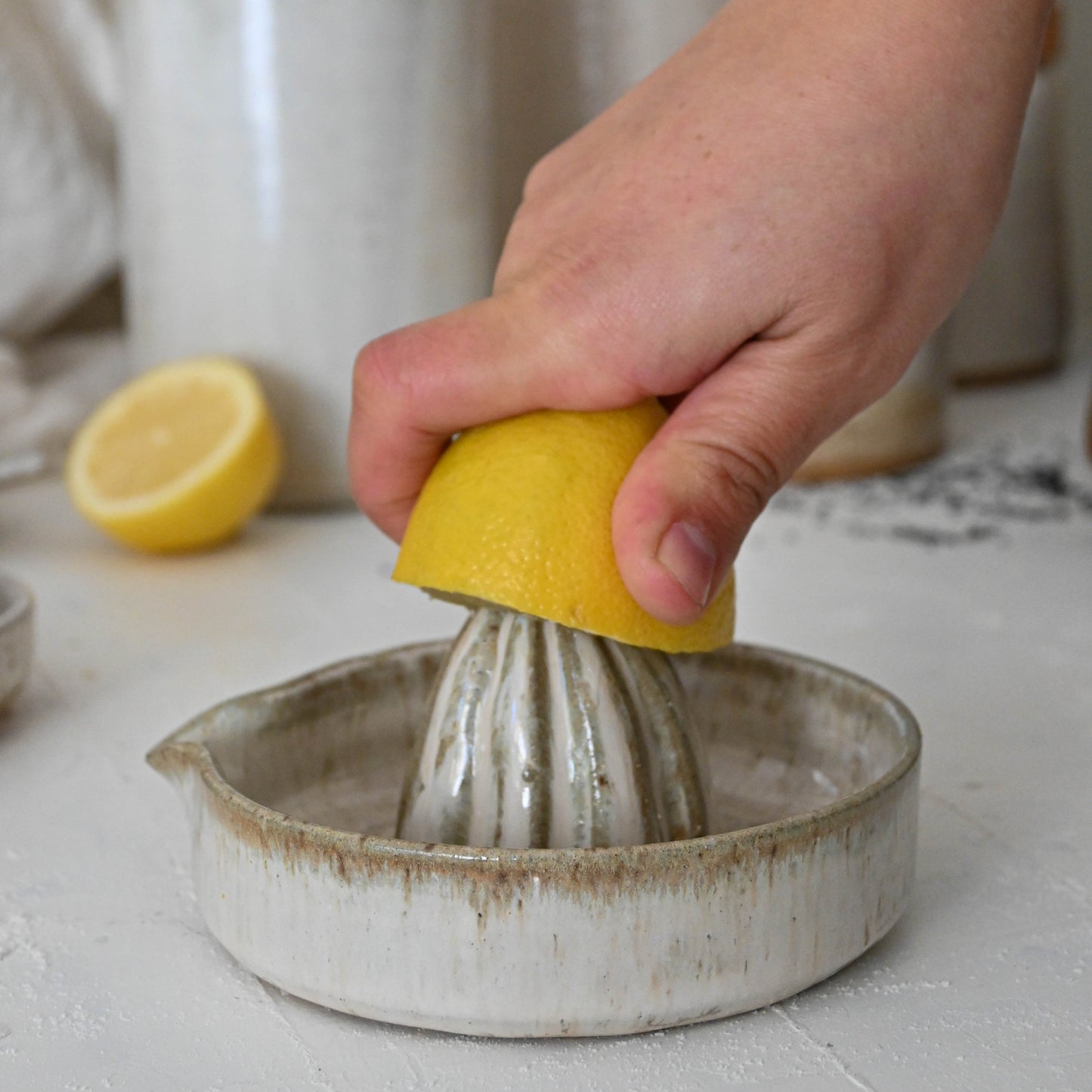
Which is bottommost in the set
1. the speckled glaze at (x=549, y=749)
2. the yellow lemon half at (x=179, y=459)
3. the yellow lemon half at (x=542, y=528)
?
the yellow lemon half at (x=179, y=459)

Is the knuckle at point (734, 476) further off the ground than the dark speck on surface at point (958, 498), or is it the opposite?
the knuckle at point (734, 476)

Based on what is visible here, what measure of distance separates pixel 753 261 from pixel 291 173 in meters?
0.66

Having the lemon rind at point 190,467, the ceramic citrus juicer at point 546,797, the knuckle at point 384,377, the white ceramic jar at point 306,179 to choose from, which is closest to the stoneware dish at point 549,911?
the ceramic citrus juicer at point 546,797

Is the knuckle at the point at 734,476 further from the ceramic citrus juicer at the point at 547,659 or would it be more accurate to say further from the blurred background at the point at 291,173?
the blurred background at the point at 291,173

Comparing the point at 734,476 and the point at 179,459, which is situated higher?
the point at 734,476

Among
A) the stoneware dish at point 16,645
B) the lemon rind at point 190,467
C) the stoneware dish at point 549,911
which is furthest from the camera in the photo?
the lemon rind at point 190,467

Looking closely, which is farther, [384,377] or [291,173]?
[291,173]

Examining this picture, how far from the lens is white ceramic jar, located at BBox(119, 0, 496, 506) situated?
99cm

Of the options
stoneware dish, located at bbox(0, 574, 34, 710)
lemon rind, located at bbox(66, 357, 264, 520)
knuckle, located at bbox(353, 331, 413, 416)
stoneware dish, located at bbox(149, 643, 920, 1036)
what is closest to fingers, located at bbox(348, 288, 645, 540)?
knuckle, located at bbox(353, 331, 413, 416)

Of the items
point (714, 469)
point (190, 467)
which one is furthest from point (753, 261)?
point (190, 467)

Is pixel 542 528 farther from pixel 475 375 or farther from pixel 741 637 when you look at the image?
pixel 741 637

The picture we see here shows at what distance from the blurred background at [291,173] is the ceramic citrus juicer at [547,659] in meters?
0.58

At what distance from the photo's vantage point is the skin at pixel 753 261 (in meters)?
0.42

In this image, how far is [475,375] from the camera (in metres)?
0.42
